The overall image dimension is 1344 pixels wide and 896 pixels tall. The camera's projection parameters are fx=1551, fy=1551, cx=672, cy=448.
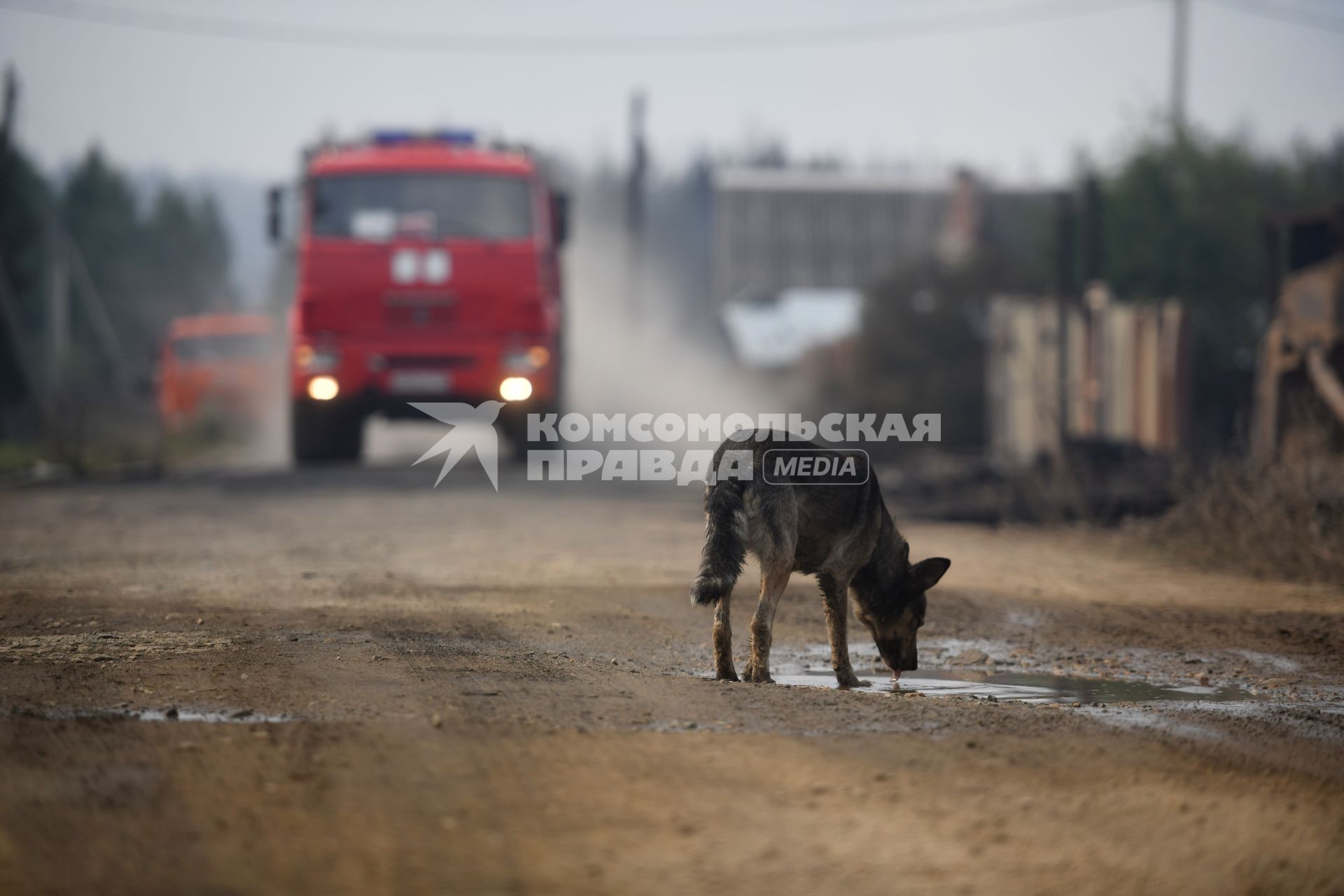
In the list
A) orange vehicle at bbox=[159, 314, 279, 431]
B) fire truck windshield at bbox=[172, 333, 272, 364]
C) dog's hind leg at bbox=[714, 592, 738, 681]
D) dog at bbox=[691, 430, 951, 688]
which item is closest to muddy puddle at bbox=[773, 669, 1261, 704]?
dog at bbox=[691, 430, 951, 688]

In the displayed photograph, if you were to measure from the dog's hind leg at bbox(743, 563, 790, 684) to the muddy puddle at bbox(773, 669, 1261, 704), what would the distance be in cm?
19

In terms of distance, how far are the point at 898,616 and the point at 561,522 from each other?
20.3 ft

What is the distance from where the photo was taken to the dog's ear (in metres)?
7.39

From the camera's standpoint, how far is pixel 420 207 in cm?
1698

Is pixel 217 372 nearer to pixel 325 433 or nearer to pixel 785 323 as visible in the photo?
pixel 325 433

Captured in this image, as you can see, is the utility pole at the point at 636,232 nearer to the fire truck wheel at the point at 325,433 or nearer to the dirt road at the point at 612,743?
the fire truck wheel at the point at 325,433

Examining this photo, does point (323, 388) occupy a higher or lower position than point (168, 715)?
higher

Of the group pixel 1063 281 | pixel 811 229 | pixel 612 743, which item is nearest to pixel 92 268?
pixel 811 229

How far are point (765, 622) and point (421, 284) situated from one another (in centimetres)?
1087

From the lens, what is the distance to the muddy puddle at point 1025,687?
6461 millimetres

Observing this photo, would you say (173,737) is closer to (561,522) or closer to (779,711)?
(779,711)

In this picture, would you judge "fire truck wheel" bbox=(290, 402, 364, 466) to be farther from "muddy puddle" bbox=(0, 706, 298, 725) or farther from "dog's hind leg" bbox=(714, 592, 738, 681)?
"muddy puddle" bbox=(0, 706, 298, 725)

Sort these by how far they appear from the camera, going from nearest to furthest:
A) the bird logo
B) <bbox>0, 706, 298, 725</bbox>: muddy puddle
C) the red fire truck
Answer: <bbox>0, 706, 298, 725</bbox>: muddy puddle → the red fire truck → the bird logo

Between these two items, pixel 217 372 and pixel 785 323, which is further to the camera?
pixel 785 323
